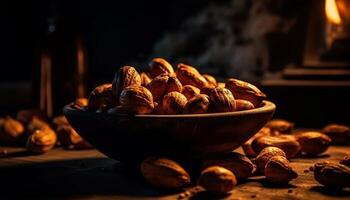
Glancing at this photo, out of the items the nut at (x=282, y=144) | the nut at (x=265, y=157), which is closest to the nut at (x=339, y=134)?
the nut at (x=282, y=144)

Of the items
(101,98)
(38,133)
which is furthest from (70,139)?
(101,98)

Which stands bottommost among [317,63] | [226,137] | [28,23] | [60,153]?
[60,153]

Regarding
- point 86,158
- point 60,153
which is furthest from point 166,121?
point 60,153

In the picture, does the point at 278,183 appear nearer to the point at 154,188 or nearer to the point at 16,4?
the point at 154,188

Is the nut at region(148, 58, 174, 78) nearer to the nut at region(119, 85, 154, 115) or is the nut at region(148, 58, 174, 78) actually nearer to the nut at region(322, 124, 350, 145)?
the nut at region(119, 85, 154, 115)

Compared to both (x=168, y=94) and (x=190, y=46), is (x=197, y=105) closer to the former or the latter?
(x=168, y=94)

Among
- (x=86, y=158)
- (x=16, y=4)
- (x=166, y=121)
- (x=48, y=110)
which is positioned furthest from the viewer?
(x=16, y=4)
